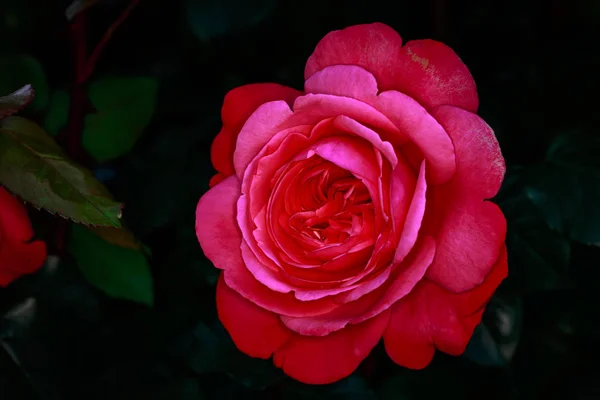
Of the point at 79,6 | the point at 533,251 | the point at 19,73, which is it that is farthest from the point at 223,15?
the point at 533,251

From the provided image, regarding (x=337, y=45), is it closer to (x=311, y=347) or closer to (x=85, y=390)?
(x=311, y=347)

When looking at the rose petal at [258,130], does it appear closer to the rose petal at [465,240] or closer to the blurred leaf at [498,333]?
the rose petal at [465,240]

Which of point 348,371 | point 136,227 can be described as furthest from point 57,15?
point 348,371

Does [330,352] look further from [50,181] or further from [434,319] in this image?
[50,181]

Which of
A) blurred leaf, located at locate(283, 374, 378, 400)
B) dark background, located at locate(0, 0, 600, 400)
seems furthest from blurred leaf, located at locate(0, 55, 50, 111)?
blurred leaf, located at locate(283, 374, 378, 400)

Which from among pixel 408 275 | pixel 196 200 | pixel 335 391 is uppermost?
pixel 408 275

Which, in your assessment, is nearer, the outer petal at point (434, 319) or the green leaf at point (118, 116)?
the outer petal at point (434, 319)

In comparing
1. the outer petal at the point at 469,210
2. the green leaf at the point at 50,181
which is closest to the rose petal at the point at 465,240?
the outer petal at the point at 469,210
